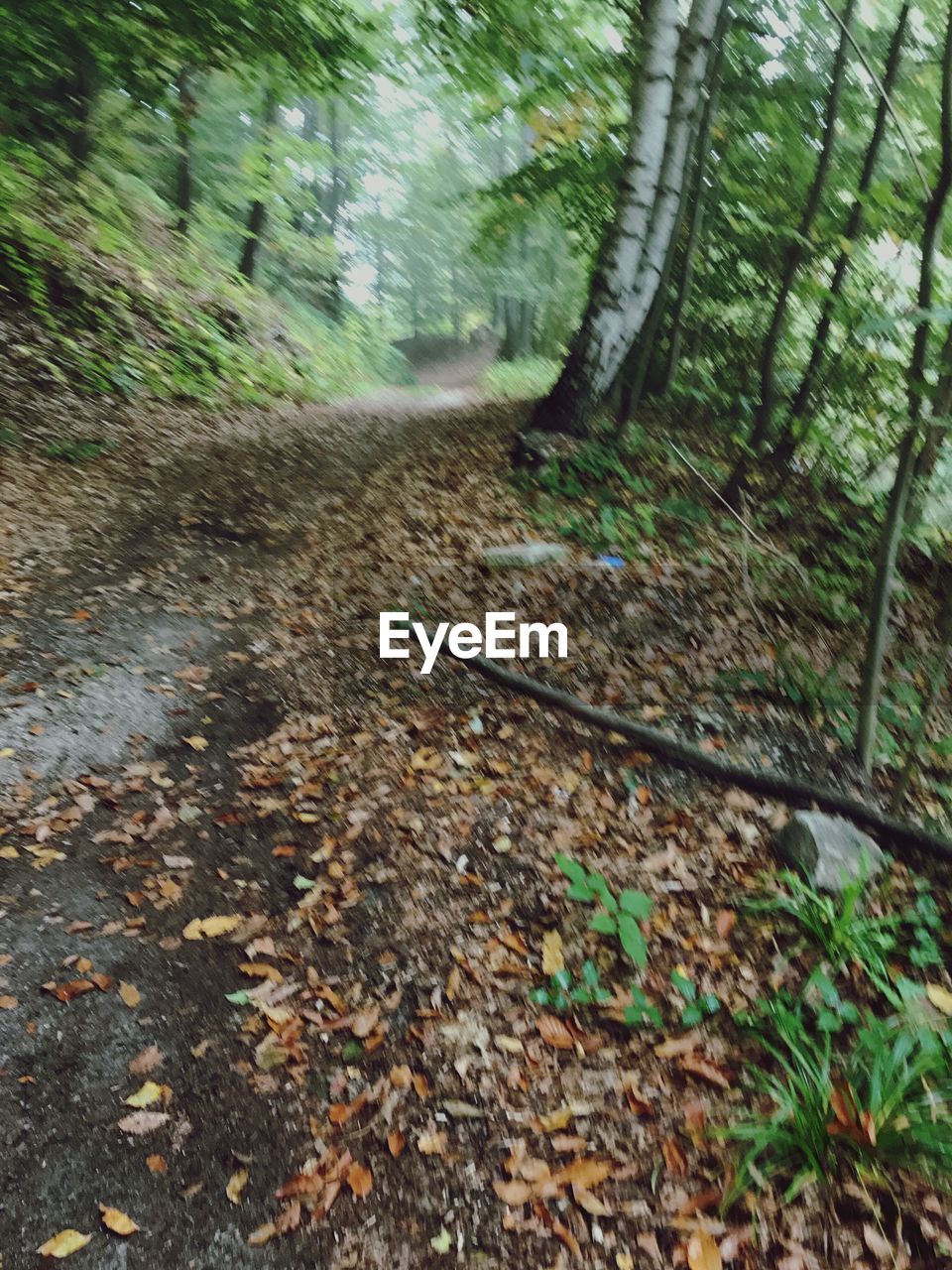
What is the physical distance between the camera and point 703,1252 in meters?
2.51

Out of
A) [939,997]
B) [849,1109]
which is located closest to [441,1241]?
[849,1109]

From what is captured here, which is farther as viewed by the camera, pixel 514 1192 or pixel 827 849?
pixel 827 849

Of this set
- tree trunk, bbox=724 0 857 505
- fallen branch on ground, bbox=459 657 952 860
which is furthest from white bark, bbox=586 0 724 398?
fallen branch on ground, bbox=459 657 952 860

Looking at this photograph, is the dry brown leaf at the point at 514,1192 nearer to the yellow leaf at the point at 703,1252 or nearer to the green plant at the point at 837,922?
the yellow leaf at the point at 703,1252

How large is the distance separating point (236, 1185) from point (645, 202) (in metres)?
8.87

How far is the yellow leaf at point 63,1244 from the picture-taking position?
95.2 inches

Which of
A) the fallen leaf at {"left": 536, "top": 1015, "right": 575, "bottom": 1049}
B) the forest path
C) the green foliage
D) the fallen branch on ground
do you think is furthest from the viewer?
the green foliage

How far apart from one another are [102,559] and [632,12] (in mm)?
8705

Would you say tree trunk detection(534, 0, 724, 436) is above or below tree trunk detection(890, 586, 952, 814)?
above

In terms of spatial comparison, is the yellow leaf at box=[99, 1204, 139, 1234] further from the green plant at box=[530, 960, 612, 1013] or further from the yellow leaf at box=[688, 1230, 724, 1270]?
the yellow leaf at box=[688, 1230, 724, 1270]

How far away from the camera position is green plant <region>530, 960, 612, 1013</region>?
3.32m

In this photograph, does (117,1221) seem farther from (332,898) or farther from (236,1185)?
(332,898)

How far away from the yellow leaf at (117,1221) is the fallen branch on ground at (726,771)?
337 cm

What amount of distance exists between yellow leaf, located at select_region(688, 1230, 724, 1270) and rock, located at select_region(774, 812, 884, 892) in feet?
5.58
